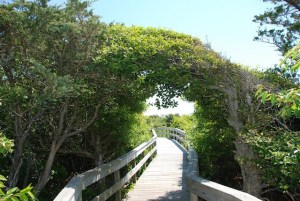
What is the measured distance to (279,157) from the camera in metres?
4.74

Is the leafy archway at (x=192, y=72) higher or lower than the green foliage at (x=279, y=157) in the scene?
higher

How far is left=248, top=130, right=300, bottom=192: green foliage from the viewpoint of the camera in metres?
4.57

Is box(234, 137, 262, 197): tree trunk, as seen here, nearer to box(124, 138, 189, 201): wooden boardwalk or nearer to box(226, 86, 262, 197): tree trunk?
box(226, 86, 262, 197): tree trunk

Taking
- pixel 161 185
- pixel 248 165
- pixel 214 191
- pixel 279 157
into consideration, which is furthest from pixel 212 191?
pixel 161 185

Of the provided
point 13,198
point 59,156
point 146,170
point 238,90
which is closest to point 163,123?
point 146,170

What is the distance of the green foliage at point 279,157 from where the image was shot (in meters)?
4.57

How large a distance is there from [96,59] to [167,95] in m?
1.62

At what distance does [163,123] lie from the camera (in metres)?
38.5

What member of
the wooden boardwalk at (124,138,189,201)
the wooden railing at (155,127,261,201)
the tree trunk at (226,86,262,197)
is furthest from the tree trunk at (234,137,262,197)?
the wooden boardwalk at (124,138,189,201)

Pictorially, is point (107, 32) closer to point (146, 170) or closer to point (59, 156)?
point (59, 156)

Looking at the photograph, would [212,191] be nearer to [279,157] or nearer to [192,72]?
[279,157]

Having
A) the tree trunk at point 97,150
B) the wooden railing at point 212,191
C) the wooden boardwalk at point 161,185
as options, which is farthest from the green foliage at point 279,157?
the tree trunk at point 97,150

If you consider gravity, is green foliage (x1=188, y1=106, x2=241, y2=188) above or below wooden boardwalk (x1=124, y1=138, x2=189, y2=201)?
above

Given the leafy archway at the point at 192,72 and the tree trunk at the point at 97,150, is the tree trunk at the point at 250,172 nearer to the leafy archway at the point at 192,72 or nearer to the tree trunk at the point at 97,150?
the leafy archway at the point at 192,72
